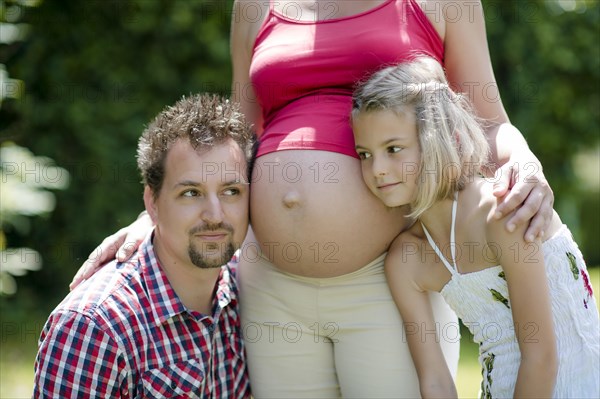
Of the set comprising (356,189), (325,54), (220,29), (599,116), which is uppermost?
(220,29)

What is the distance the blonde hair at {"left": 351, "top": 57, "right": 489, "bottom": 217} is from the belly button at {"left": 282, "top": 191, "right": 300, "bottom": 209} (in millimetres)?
295

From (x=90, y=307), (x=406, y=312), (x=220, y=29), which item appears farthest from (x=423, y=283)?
(x=220, y=29)

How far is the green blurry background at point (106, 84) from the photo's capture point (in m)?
5.11

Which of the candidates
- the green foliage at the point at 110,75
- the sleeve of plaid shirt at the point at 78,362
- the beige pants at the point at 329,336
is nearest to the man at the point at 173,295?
the sleeve of plaid shirt at the point at 78,362

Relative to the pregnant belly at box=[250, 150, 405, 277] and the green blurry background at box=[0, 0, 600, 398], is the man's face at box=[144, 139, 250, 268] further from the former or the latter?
the green blurry background at box=[0, 0, 600, 398]

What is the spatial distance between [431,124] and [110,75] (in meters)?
3.33

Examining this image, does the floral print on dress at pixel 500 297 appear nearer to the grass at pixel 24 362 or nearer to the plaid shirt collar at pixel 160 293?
the plaid shirt collar at pixel 160 293

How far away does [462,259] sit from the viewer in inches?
91.5

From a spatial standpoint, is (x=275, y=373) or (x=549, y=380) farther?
(x=275, y=373)

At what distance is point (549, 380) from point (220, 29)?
11.9 ft

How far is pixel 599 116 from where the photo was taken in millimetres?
6020

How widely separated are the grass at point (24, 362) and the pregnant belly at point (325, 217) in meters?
1.95

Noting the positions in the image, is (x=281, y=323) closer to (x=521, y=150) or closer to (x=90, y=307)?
(x=90, y=307)

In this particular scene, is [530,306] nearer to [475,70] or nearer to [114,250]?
[475,70]
